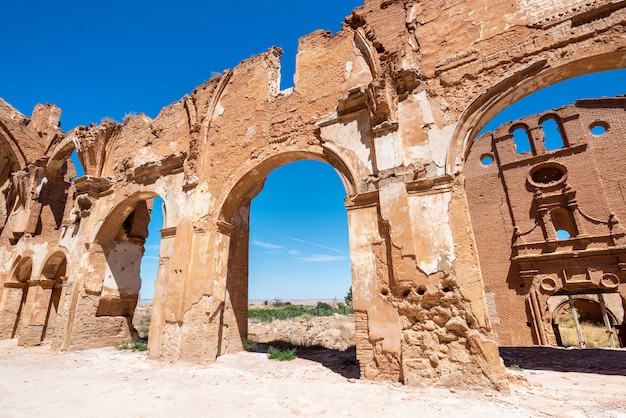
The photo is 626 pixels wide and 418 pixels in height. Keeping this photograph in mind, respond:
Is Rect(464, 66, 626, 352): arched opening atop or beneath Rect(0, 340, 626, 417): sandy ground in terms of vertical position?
atop

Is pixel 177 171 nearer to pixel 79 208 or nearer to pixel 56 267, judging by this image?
pixel 79 208

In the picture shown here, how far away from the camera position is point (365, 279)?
16.3ft

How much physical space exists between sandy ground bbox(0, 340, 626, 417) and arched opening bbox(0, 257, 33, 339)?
26.5 feet

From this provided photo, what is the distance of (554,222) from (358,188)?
1351cm

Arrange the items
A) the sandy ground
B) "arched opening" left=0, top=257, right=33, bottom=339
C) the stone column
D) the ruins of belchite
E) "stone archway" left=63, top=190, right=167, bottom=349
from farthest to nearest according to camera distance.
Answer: "arched opening" left=0, top=257, right=33, bottom=339, the stone column, "stone archway" left=63, top=190, right=167, bottom=349, the ruins of belchite, the sandy ground

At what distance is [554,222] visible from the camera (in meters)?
14.3

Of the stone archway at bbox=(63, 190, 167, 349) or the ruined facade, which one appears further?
the ruined facade

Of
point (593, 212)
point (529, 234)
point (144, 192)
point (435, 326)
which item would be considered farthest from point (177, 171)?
point (593, 212)

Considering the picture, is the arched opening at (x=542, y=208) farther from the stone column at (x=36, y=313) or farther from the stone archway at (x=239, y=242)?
the stone column at (x=36, y=313)

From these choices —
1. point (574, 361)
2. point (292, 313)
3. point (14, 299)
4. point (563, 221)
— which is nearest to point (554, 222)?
point (563, 221)

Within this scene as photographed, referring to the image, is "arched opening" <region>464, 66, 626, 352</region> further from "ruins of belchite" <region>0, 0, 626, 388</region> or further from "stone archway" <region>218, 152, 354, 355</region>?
"stone archway" <region>218, 152, 354, 355</region>

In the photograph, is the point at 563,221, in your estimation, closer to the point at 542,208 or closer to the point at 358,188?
the point at 542,208

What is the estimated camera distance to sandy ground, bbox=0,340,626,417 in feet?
10.7

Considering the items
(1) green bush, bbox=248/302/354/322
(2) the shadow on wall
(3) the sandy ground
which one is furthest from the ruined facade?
(1) green bush, bbox=248/302/354/322
